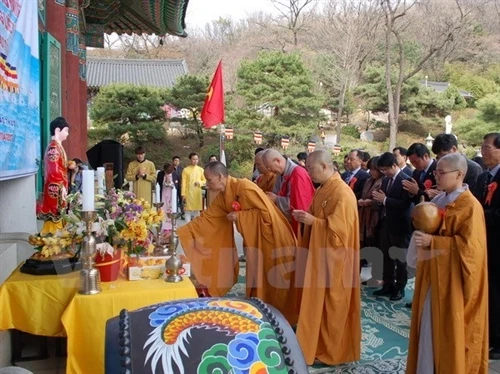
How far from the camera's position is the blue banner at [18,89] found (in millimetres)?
3518

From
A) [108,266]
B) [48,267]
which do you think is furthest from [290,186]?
[48,267]

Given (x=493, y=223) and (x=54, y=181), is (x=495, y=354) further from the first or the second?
(x=54, y=181)

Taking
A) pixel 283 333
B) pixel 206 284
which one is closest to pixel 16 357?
pixel 206 284

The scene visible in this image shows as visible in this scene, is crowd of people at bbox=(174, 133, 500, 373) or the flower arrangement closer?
crowd of people at bbox=(174, 133, 500, 373)

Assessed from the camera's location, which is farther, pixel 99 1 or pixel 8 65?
pixel 99 1

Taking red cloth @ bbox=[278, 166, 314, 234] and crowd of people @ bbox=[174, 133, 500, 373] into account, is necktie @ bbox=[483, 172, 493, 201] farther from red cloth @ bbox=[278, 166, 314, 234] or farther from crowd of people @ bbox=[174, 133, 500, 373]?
red cloth @ bbox=[278, 166, 314, 234]

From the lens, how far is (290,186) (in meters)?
4.38

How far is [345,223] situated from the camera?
3.17 metres

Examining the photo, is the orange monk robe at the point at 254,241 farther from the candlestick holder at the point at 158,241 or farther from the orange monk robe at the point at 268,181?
the orange monk robe at the point at 268,181

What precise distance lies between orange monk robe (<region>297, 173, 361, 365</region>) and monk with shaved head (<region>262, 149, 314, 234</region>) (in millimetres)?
958

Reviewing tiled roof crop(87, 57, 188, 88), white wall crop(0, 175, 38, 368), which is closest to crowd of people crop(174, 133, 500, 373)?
white wall crop(0, 175, 38, 368)

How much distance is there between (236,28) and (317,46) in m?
9.45

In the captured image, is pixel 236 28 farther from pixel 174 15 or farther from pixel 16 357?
pixel 16 357

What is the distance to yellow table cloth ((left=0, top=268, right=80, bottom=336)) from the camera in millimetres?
2619
